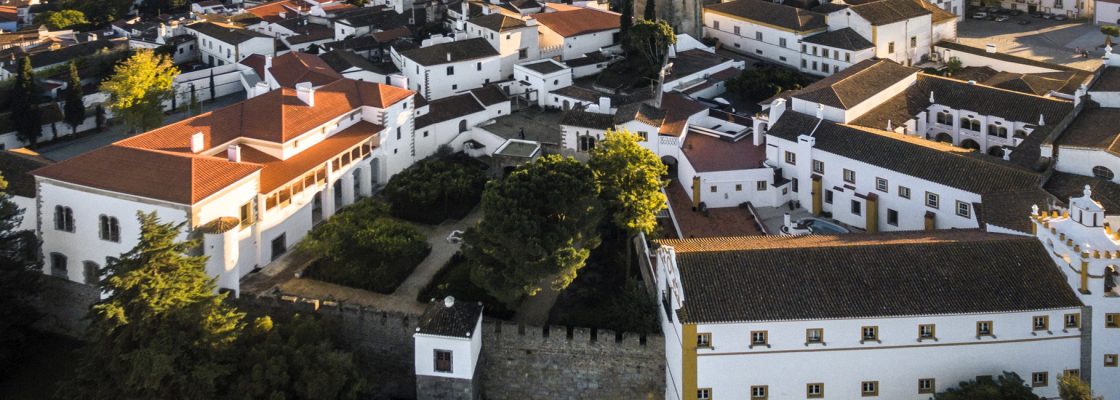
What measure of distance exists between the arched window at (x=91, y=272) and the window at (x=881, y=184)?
97.4ft

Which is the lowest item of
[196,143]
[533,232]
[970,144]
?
[533,232]

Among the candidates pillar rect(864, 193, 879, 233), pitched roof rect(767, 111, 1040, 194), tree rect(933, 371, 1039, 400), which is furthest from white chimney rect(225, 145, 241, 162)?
tree rect(933, 371, 1039, 400)

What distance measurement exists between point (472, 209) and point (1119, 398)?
25767mm

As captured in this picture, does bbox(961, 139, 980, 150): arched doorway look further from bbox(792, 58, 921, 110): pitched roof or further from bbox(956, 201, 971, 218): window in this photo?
bbox(956, 201, 971, 218): window

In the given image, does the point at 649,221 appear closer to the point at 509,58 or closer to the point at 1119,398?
the point at 1119,398

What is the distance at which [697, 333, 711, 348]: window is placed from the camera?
33.6 meters

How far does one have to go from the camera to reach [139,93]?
56.9 metres

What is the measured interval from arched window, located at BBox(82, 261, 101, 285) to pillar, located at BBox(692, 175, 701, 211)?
23.4 m

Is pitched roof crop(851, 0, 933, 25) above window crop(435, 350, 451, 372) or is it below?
above

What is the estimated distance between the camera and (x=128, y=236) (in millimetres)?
40312

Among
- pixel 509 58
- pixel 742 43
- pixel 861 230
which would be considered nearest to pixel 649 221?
pixel 861 230

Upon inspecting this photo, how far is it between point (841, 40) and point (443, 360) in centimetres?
3479

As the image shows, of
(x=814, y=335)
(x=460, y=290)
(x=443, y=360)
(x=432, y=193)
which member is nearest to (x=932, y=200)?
(x=814, y=335)

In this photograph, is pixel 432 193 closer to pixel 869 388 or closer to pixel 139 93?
pixel 139 93
